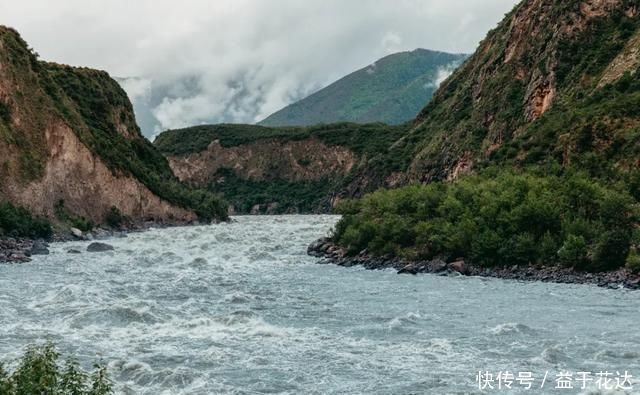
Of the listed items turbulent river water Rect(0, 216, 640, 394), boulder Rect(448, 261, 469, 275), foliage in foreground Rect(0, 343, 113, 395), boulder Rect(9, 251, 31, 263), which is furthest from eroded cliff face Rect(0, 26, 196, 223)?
foliage in foreground Rect(0, 343, 113, 395)

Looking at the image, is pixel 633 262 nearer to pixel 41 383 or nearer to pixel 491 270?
pixel 491 270

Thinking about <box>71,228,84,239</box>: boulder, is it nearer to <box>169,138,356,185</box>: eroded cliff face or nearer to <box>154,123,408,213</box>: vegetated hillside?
<box>154,123,408,213</box>: vegetated hillside

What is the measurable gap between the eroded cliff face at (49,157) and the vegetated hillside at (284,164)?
85.8 meters

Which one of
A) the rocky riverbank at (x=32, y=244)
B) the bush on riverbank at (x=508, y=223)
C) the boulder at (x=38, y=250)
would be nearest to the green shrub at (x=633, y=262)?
the bush on riverbank at (x=508, y=223)

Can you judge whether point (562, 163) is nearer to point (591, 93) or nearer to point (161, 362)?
point (591, 93)

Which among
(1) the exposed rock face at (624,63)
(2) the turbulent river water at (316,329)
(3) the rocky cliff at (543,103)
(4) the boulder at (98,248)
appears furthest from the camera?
(1) the exposed rock face at (624,63)

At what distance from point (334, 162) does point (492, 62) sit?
10333cm

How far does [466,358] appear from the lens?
740 inches

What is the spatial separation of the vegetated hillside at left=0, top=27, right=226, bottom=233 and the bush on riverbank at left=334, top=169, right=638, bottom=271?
3071 centimetres

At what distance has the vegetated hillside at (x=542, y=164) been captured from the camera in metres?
36.3

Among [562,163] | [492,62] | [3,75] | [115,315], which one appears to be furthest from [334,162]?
[115,315]

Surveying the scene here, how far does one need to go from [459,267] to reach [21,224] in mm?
34337

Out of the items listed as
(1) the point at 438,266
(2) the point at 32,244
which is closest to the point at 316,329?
(1) the point at 438,266

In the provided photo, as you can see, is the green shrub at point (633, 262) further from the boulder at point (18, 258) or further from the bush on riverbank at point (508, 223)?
the boulder at point (18, 258)
